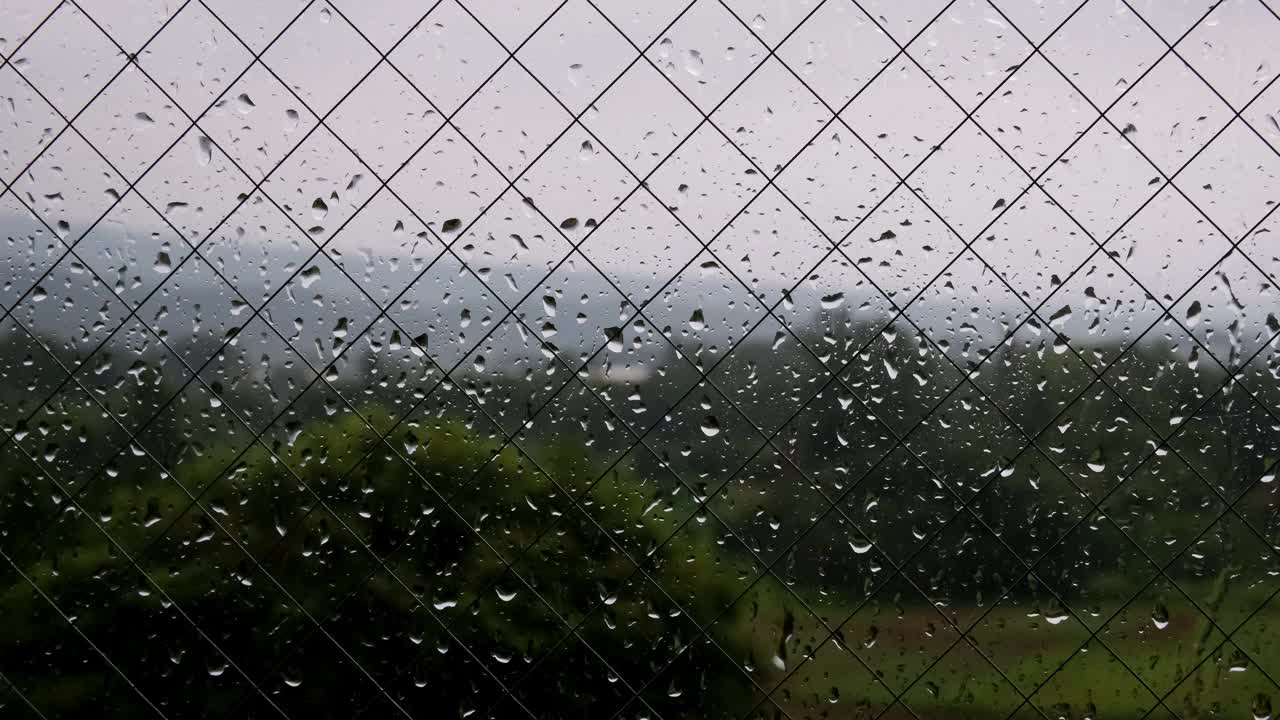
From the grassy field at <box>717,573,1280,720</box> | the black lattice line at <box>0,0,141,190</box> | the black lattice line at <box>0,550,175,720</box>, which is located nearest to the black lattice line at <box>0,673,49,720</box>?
the black lattice line at <box>0,550,175,720</box>

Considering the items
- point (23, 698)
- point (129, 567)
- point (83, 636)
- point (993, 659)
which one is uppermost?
point (993, 659)

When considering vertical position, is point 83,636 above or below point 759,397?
below

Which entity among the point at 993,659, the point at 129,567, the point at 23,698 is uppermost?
the point at 993,659

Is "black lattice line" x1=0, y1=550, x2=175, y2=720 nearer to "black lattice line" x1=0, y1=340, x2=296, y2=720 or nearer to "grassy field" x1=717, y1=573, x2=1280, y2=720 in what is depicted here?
"black lattice line" x1=0, y1=340, x2=296, y2=720

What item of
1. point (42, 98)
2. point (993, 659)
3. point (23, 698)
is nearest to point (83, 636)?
point (23, 698)

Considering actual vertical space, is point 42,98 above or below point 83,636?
above

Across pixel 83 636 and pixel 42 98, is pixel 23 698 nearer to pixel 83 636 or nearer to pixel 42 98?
pixel 83 636

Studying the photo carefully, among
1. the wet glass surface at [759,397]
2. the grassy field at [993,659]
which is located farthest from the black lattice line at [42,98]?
the grassy field at [993,659]

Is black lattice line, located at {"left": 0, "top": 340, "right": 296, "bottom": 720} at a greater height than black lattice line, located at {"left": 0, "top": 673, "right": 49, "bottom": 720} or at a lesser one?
greater

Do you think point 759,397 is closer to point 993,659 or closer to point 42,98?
point 993,659

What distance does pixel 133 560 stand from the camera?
63.3 inches

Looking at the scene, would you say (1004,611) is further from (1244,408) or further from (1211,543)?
(1244,408)


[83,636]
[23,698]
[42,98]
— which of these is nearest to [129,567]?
[83,636]

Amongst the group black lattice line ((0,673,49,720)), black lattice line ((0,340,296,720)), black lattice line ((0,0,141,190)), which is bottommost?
black lattice line ((0,673,49,720))
